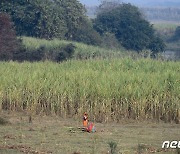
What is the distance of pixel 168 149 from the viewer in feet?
39.3

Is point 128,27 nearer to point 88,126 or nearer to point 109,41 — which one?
point 109,41

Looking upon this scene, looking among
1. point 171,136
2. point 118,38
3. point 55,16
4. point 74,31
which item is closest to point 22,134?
point 171,136

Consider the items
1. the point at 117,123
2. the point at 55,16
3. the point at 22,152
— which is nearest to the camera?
the point at 22,152

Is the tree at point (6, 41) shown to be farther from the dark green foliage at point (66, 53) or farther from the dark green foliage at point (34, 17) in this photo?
the dark green foliage at point (34, 17)

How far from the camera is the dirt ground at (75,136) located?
11867 millimetres

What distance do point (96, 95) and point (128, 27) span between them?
32097mm

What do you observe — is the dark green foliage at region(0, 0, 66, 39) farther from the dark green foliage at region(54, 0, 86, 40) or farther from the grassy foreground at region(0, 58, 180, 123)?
the grassy foreground at region(0, 58, 180, 123)

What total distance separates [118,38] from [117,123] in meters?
33.2

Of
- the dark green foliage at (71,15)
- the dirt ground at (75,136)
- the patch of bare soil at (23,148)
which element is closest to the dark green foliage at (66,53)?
the dark green foliage at (71,15)

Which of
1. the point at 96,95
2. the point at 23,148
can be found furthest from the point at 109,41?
the point at 23,148

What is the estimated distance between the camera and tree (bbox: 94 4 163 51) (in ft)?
153

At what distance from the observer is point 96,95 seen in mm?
15898

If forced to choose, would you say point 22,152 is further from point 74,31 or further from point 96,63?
point 74,31

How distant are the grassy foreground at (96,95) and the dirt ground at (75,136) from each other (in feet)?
0.93
